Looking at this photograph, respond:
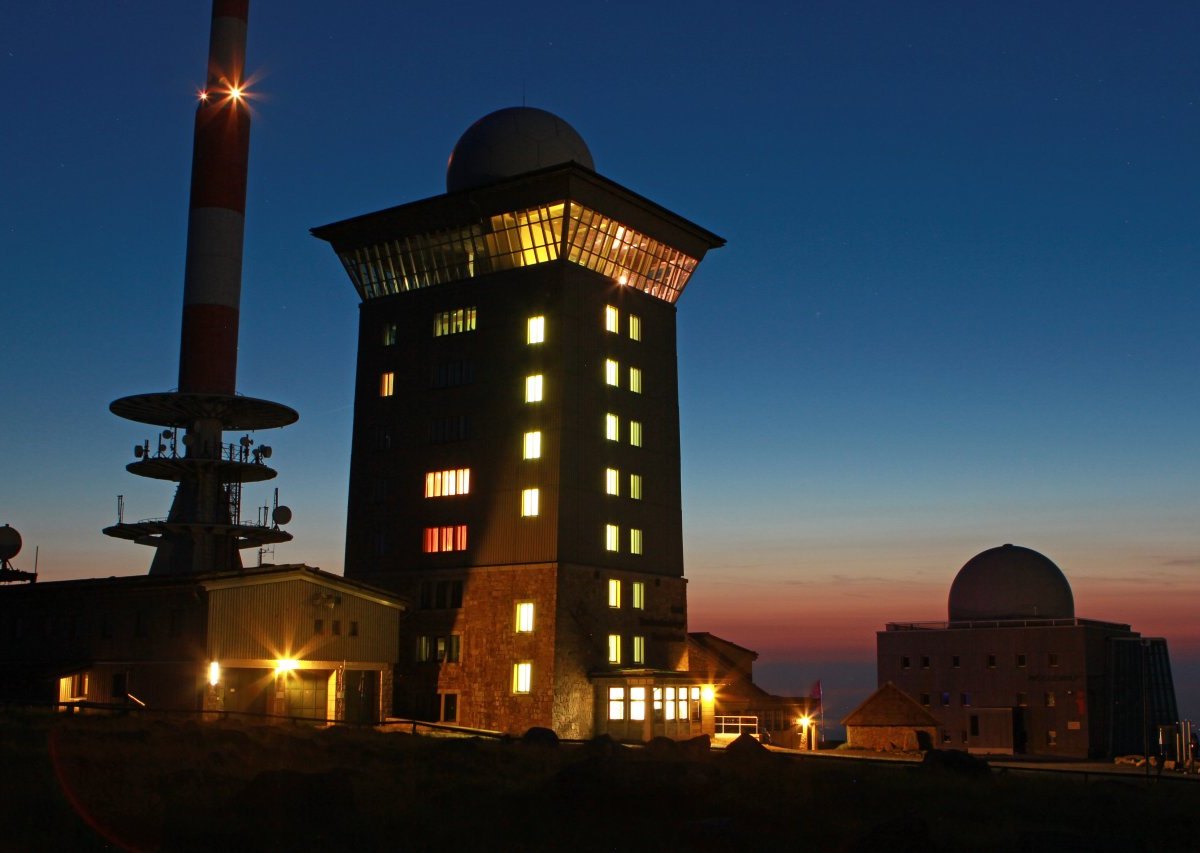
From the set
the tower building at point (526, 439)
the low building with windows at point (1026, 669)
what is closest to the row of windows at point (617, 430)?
the tower building at point (526, 439)

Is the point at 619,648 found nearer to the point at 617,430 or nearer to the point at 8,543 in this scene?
the point at 617,430

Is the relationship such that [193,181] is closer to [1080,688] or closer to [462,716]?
[462,716]

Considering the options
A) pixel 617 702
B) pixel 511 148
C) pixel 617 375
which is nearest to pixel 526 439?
pixel 617 375

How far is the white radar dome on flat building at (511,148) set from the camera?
75.1 m

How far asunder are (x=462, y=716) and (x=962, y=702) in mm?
38338

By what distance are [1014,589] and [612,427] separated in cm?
3489

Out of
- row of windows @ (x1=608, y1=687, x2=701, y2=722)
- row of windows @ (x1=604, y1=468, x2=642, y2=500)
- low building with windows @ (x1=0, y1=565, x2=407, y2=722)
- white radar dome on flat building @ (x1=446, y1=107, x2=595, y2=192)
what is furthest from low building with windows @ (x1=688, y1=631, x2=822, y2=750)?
white radar dome on flat building @ (x1=446, y1=107, x2=595, y2=192)

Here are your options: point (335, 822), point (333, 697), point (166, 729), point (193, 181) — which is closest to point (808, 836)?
point (335, 822)

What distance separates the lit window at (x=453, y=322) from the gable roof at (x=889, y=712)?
31.4m

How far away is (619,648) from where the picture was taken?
2808 inches

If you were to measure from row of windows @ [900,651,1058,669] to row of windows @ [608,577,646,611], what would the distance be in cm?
2773

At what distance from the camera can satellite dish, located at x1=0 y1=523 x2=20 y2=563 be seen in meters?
71.8

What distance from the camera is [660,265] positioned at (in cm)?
7775

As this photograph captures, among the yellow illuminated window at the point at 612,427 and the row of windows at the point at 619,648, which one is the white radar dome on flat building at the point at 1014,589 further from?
the yellow illuminated window at the point at 612,427
